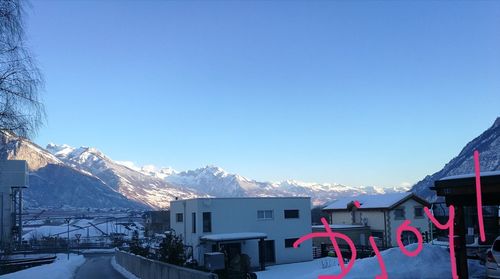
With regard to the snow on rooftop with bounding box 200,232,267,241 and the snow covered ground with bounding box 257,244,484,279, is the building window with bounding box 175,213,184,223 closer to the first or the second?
the snow on rooftop with bounding box 200,232,267,241

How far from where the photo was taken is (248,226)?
51844mm

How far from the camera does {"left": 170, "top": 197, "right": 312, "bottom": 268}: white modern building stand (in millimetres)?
47875

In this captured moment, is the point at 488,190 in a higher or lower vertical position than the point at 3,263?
higher

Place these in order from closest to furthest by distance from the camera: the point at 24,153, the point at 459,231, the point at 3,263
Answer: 1. the point at 459,231
2. the point at 24,153
3. the point at 3,263

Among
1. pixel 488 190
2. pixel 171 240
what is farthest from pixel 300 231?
pixel 488 190

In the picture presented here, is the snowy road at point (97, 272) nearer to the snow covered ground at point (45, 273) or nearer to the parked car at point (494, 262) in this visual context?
the snow covered ground at point (45, 273)

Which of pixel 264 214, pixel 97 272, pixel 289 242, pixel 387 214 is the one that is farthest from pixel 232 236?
pixel 387 214

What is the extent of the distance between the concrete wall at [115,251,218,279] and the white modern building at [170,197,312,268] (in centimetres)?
1506

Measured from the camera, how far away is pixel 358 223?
65.0 m

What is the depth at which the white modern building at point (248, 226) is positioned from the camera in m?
47.9

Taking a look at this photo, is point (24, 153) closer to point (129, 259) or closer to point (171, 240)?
point (171, 240)

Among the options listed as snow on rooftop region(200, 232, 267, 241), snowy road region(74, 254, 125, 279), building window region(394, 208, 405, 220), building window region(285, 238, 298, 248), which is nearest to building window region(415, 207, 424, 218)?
building window region(394, 208, 405, 220)

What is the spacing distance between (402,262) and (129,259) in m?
21.6

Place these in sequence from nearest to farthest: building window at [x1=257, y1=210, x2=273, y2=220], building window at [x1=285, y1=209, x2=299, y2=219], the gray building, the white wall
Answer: building window at [x1=257, y1=210, x2=273, y2=220] → building window at [x1=285, y1=209, x2=299, y2=219] → the white wall → the gray building
